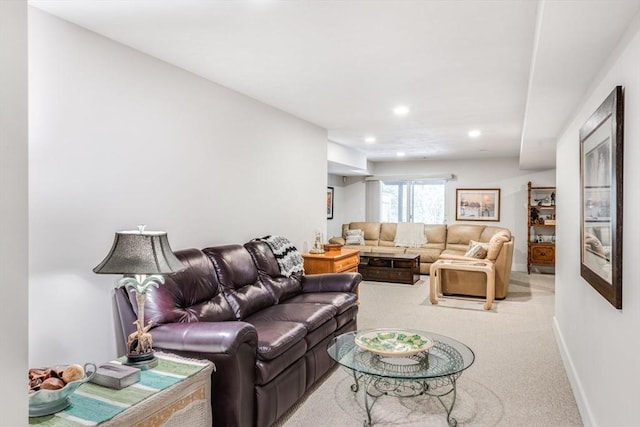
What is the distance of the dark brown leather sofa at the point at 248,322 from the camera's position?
7.62 feet

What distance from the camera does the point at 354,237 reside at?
898cm

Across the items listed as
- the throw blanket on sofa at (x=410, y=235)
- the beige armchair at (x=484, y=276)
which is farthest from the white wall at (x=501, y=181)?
the beige armchair at (x=484, y=276)

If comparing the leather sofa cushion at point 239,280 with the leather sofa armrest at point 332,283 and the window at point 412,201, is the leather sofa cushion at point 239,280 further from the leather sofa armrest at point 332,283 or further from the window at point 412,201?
the window at point 412,201

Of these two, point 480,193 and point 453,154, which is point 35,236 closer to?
point 453,154

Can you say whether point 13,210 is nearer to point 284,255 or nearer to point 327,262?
point 284,255

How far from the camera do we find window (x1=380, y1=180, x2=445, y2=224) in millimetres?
9695

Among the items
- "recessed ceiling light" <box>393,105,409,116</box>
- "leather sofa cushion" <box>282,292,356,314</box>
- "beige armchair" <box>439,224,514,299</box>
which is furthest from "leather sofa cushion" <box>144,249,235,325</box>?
"beige armchair" <box>439,224,514,299</box>

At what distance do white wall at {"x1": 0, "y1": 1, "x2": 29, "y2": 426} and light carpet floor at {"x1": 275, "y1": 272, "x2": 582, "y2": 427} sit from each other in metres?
1.94

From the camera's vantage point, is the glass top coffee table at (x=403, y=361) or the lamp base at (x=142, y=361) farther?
the glass top coffee table at (x=403, y=361)

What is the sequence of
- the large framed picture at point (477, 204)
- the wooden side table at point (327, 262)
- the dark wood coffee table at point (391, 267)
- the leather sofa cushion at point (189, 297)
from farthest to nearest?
the large framed picture at point (477, 204) < the dark wood coffee table at point (391, 267) < the wooden side table at point (327, 262) < the leather sofa cushion at point (189, 297)

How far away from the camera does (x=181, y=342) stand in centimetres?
236

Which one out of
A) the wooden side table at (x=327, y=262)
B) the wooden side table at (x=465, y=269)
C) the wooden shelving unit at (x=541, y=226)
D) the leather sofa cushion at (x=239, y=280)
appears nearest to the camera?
the leather sofa cushion at (x=239, y=280)

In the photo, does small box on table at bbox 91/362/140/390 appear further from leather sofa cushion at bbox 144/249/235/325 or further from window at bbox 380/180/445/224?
window at bbox 380/180/445/224

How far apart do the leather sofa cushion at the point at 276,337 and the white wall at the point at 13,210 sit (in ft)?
5.06
